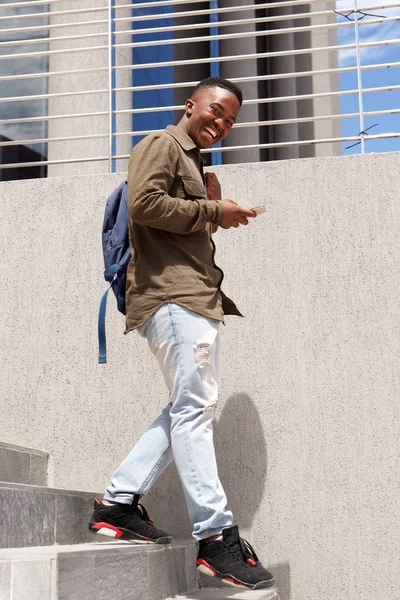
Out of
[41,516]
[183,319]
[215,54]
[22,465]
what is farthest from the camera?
[215,54]

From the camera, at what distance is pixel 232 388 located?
178 inches

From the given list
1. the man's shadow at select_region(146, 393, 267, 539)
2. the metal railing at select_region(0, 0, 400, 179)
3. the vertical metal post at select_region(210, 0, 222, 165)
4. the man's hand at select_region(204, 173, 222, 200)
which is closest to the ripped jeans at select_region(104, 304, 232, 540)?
the man's hand at select_region(204, 173, 222, 200)

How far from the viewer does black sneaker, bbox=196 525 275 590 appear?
307 cm

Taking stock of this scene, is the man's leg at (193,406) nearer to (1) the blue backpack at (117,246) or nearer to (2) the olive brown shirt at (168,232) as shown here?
(2) the olive brown shirt at (168,232)

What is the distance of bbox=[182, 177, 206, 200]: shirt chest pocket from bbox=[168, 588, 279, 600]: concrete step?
1580 millimetres

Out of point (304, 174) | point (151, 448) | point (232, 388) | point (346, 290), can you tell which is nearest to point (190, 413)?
point (151, 448)

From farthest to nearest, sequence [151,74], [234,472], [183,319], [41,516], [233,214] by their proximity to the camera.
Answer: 1. [151,74]
2. [234,472]
3. [41,516]
4. [233,214]
5. [183,319]

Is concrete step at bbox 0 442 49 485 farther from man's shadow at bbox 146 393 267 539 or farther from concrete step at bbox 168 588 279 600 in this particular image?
concrete step at bbox 168 588 279 600

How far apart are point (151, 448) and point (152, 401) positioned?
3.71ft

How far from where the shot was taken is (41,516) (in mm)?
3428

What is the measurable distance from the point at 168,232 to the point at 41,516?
124 cm

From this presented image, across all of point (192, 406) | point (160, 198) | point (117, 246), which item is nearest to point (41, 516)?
point (192, 406)

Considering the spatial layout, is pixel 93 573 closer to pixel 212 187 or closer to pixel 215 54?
pixel 212 187

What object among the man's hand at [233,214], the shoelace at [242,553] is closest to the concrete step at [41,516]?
the shoelace at [242,553]
